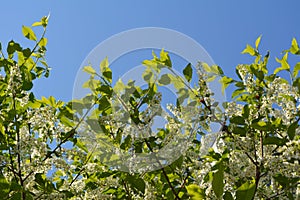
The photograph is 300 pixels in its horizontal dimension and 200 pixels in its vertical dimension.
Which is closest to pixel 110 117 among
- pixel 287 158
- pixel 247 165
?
pixel 247 165

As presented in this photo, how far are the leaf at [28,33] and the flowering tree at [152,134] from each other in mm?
262

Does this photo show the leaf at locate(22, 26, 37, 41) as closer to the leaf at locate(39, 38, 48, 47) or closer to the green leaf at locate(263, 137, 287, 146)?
the leaf at locate(39, 38, 48, 47)

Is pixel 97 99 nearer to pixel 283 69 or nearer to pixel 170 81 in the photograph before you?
pixel 170 81

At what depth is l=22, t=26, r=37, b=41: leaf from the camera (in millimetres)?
3926

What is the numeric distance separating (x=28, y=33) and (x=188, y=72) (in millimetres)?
1723

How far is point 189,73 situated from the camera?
3.38 meters

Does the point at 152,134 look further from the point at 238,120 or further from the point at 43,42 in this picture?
the point at 43,42

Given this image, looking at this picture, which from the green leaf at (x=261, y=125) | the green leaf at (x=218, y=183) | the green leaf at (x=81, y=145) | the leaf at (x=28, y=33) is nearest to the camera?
the green leaf at (x=218, y=183)

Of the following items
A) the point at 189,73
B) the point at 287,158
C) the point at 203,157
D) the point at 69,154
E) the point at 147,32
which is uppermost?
the point at 147,32

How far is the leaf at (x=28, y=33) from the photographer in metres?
3.93

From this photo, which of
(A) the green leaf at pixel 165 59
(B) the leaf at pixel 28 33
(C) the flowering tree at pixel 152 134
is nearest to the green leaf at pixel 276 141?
(C) the flowering tree at pixel 152 134

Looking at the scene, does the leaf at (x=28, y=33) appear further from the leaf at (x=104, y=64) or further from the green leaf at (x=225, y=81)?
the green leaf at (x=225, y=81)

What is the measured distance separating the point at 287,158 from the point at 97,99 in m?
1.67

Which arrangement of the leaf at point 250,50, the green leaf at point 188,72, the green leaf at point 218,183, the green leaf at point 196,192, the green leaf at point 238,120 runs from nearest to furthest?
the green leaf at point 218,183
the green leaf at point 196,192
the green leaf at point 238,120
the green leaf at point 188,72
the leaf at point 250,50
